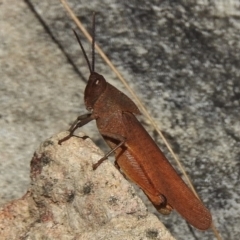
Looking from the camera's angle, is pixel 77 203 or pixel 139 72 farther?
pixel 139 72

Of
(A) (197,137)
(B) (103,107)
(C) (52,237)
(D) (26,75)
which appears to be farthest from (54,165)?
(A) (197,137)

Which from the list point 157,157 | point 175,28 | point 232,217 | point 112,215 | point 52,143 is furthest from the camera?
point 232,217

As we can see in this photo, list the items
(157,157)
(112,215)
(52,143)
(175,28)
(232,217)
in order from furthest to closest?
(232,217) → (175,28) → (157,157) → (52,143) → (112,215)

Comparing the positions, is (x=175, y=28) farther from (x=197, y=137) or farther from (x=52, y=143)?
(x=52, y=143)

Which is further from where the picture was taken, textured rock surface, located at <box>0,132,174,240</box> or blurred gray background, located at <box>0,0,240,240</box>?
blurred gray background, located at <box>0,0,240,240</box>

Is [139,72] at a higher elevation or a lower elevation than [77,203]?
lower
